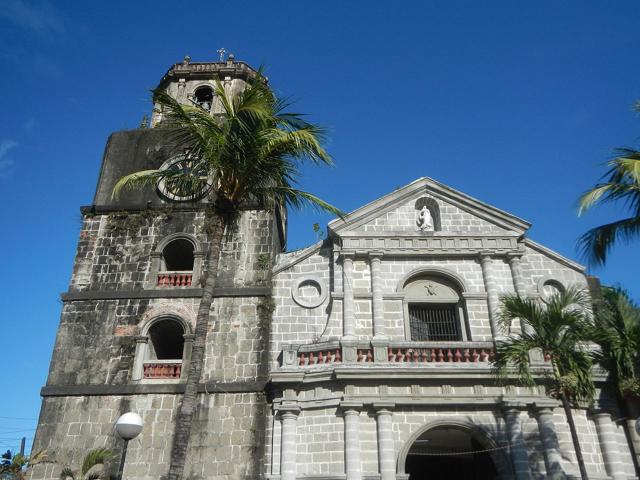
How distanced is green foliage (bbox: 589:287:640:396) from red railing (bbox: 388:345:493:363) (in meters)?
2.83

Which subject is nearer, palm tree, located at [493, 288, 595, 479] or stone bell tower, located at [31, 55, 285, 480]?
palm tree, located at [493, 288, 595, 479]

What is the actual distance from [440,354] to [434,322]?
2.07 m

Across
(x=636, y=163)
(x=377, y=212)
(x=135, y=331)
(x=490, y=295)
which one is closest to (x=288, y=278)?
(x=377, y=212)

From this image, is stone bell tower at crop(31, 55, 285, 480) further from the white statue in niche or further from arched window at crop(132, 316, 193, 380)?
the white statue in niche

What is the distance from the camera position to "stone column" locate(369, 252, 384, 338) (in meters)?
16.3

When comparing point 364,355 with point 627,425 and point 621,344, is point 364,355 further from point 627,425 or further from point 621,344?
point 627,425

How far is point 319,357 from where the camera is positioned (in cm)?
1566

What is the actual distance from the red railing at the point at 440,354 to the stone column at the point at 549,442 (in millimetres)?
1908

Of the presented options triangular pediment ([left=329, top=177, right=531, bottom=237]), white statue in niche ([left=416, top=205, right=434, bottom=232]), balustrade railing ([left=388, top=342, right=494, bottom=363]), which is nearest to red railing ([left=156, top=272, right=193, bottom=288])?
triangular pediment ([left=329, top=177, right=531, bottom=237])

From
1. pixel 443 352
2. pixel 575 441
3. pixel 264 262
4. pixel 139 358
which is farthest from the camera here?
pixel 264 262

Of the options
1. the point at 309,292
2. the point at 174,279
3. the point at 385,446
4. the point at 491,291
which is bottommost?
the point at 385,446

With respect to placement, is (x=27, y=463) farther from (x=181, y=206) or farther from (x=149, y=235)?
(x=181, y=206)

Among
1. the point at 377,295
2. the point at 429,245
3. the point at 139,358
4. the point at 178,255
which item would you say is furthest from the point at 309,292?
the point at 139,358

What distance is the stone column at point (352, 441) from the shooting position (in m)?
14.0
